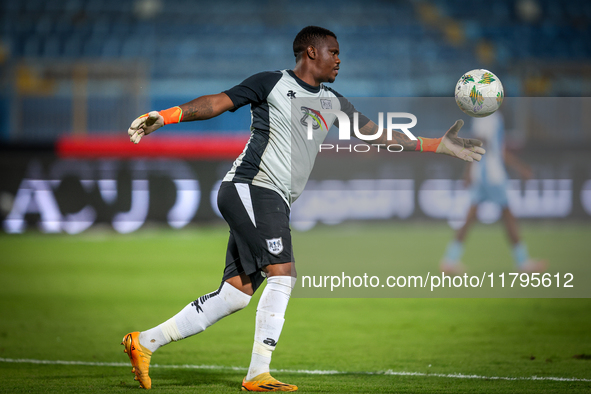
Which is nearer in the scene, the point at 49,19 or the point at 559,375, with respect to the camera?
the point at 559,375

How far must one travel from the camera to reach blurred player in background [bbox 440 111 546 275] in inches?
365

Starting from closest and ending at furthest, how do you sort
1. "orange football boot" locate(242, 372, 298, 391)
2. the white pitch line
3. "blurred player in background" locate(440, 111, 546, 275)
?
"orange football boot" locate(242, 372, 298, 391), the white pitch line, "blurred player in background" locate(440, 111, 546, 275)

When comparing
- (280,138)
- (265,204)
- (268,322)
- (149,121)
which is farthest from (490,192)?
(149,121)

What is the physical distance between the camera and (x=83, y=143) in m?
14.2

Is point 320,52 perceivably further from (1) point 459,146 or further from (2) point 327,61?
(1) point 459,146

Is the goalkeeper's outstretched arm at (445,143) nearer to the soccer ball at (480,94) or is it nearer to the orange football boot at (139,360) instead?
the soccer ball at (480,94)

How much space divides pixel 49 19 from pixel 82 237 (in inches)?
398

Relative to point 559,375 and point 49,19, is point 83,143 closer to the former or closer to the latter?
point 49,19

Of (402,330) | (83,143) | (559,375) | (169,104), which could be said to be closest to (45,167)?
(83,143)

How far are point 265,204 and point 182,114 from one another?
74 centimetres

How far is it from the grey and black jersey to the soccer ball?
3.36 ft

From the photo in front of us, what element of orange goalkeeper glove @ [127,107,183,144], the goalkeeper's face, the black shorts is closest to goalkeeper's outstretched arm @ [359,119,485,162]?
the goalkeeper's face

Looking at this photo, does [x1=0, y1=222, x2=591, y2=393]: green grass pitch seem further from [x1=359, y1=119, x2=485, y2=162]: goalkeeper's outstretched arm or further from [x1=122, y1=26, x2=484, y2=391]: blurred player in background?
[x1=359, y1=119, x2=485, y2=162]: goalkeeper's outstretched arm

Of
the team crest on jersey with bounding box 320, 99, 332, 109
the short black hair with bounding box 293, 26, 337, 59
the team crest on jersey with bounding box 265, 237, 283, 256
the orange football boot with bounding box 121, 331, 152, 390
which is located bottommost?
the orange football boot with bounding box 121, 331, 152, 390
